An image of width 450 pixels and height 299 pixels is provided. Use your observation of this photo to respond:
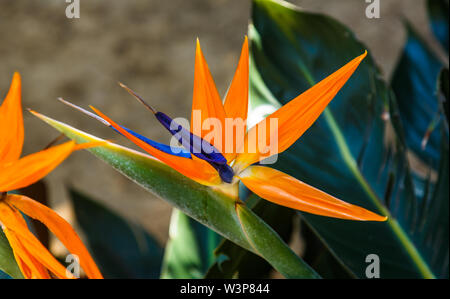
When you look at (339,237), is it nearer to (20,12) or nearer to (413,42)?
(413,42)

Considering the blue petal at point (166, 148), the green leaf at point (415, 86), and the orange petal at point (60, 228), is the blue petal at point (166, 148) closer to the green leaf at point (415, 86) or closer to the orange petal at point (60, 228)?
the orange petal at point (60, 228)

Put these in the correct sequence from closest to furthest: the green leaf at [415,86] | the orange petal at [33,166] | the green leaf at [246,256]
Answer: the orange petal at [33,166] < the green leaf at [246,256] < the green leaf at [415,86]

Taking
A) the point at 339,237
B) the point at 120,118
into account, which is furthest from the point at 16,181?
the point at 120,118

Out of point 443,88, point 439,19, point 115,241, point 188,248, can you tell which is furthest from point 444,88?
Result: point 115,241

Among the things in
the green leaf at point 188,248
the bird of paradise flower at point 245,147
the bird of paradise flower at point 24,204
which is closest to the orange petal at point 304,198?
the bird of paradise flower at point 245,147

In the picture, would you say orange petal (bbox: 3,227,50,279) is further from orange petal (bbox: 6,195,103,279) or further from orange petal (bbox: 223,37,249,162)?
orange petal (bbox: 223,37,249,162)

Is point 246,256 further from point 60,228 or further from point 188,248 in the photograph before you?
point 60,228
